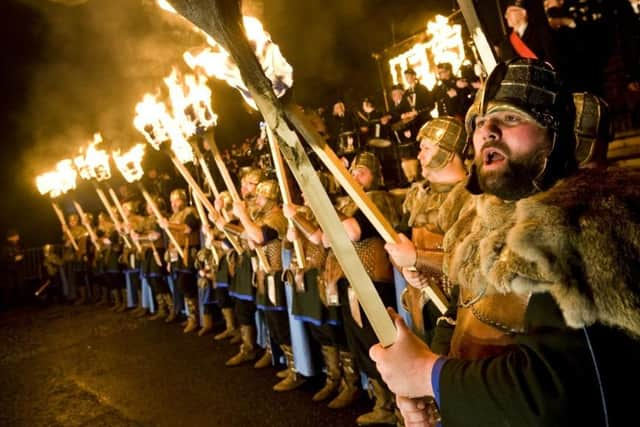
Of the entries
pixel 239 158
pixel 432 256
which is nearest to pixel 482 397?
Result: pixel 432 256

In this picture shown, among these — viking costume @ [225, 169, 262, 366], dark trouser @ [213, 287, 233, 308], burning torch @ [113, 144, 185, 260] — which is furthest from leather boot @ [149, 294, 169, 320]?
viking costume @ [225, 169, 262, 366]

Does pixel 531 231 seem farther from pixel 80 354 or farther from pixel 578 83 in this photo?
pixel 80 354

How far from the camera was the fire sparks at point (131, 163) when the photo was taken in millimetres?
6691

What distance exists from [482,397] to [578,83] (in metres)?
6.13

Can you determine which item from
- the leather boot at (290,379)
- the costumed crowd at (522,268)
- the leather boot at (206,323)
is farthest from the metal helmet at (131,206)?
the costumed crowd at (522,268)

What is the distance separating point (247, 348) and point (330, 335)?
230 cm

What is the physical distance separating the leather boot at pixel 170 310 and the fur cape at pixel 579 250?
30.7ft

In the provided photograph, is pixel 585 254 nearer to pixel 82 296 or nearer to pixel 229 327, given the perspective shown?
pixel 229 327

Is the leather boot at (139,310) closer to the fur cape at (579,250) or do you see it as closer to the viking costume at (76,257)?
the viking costume at (76,257)

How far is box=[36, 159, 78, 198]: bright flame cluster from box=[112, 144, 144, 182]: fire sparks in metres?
4.39

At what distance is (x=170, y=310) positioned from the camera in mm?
9984

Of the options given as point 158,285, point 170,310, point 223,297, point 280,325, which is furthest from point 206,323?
point 280,325

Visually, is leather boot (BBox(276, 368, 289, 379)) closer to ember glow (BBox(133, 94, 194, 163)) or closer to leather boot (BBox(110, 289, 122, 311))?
ember glow (BBox(133, 94, 194, 163))

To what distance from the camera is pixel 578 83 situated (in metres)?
5.97
